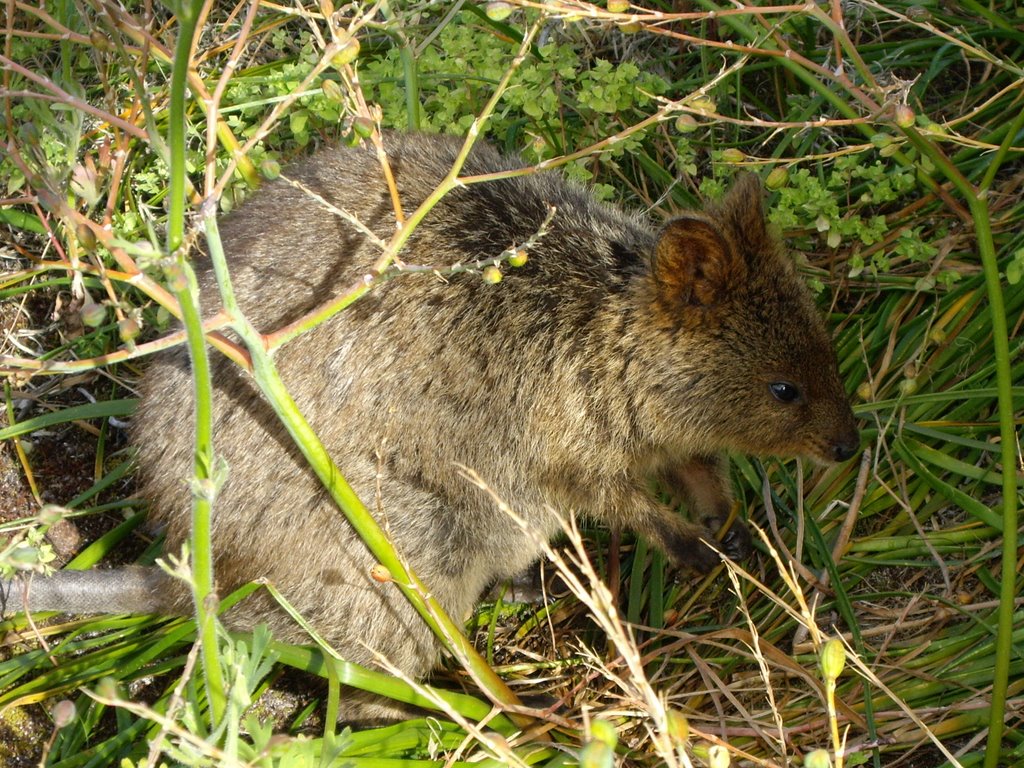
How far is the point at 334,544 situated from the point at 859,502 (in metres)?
1.84

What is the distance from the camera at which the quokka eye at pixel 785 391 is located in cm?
352

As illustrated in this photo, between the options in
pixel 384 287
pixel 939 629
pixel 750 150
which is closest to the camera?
pixel 384 287

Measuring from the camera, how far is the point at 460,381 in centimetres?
352

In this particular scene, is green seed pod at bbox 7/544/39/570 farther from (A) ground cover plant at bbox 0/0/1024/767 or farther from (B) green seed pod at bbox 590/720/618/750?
(B) green seed pod at bbox 590/720/618/750

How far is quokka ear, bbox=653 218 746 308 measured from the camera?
3.29m

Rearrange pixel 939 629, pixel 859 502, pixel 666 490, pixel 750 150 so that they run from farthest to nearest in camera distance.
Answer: pixel 750 150 → pixel 666 490 → pixel 859 502 → pixel 939 629

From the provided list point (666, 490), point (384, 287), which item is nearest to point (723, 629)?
point (666, 490)

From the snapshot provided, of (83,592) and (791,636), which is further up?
(83,592)

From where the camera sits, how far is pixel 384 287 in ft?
11.4

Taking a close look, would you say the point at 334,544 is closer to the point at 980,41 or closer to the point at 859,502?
the point at 859,502

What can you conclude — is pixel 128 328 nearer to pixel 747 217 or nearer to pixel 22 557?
pixel 22 557

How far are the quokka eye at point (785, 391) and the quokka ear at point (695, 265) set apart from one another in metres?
0.32

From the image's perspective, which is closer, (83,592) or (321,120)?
(83,592)

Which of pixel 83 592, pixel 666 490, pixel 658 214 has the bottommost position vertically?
pixel 666 490
